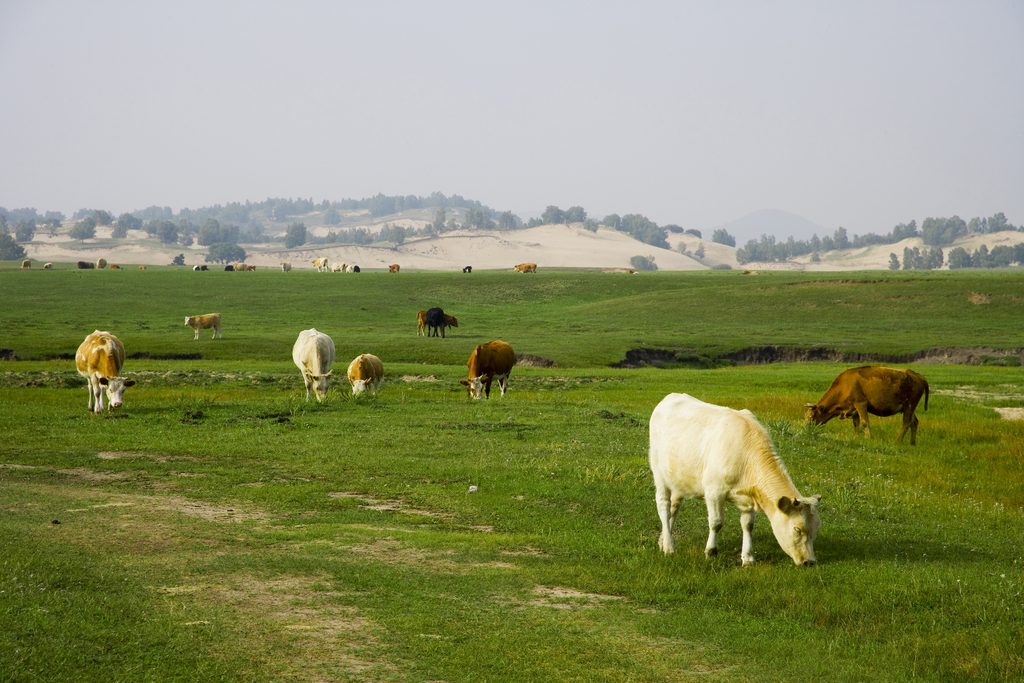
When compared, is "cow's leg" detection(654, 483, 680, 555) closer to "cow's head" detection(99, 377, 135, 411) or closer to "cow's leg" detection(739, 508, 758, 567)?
"cow's leg" detection(739, 508, 758, 567)

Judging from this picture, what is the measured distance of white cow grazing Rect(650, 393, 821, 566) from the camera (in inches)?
415

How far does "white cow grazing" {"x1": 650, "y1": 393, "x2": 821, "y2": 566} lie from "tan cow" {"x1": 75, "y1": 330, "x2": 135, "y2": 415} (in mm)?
19463

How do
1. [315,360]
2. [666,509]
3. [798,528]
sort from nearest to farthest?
[798,528] → [666,509] → [315,360]

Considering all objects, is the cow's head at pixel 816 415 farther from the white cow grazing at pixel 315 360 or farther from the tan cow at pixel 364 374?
the white cow grazing at pixel 315 360

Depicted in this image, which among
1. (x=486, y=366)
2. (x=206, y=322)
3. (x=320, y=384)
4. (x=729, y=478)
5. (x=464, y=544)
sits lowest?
(x=464, y=544)

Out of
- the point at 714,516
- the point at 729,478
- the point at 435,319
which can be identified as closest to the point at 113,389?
the point at 714,516

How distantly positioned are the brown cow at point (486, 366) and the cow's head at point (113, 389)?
12216 mm

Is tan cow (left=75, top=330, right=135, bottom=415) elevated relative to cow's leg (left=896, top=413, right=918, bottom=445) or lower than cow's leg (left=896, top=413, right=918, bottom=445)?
elevated

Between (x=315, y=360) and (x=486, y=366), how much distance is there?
6833 millimetres

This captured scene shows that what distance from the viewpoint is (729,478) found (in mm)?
10797

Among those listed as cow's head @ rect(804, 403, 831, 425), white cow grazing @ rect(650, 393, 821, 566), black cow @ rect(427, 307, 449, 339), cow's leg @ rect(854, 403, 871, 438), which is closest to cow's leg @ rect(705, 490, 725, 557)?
white cow grazing @ rect(650, 393, 821, 566)

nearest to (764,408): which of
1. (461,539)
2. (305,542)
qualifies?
(461,539)

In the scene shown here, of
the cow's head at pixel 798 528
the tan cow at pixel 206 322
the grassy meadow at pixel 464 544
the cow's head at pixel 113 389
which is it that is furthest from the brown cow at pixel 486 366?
the tan cow at pixel 206 322

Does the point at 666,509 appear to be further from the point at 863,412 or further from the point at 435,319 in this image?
the point at 435,319
